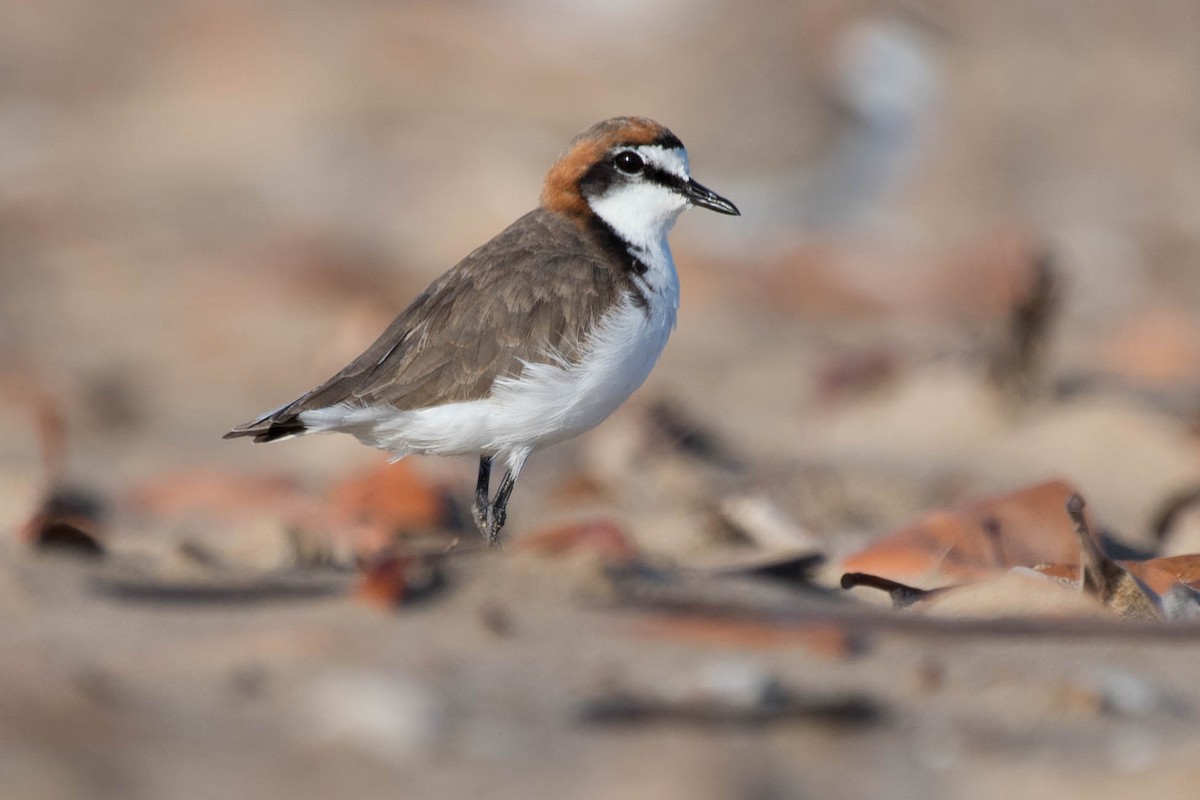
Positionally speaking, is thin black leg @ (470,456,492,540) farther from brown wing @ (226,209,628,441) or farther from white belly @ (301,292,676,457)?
brown wing @ (226,209,628,441)

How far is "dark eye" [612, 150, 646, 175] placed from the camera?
5.48m

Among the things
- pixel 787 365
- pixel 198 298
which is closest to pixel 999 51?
pixel 787 365

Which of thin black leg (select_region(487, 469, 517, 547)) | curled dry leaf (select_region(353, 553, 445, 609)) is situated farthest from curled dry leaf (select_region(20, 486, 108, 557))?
thin black leg (select_region(487, 469, 517, 547))

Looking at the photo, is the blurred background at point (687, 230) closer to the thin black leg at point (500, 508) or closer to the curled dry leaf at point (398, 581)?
the thin black leg at point (500, 508)

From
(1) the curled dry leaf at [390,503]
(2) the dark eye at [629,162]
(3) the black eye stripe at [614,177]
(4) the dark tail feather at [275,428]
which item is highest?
(2) the dark eye at [629,162]

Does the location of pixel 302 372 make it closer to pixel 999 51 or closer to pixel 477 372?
pixel 477 372

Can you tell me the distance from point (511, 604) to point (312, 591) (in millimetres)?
477

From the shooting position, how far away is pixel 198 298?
9.77 meters

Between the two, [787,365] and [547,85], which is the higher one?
[547,85]

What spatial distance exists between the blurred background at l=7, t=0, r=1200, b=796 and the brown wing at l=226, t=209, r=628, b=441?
2.65 feet

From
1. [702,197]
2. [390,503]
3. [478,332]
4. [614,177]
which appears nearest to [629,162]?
[614,177]

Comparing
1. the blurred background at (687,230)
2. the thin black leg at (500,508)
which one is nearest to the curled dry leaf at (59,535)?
the blurred background at (687,230)

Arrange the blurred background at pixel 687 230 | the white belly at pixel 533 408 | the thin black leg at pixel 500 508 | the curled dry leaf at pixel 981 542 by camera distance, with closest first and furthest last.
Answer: the curled dry leaf at pixel 981 542 < the white belly at pixel 533 408 < the thin black leg at pixel 500 508 < the blurred background at pixel 687 230

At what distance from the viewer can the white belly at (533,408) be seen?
4.93 m
